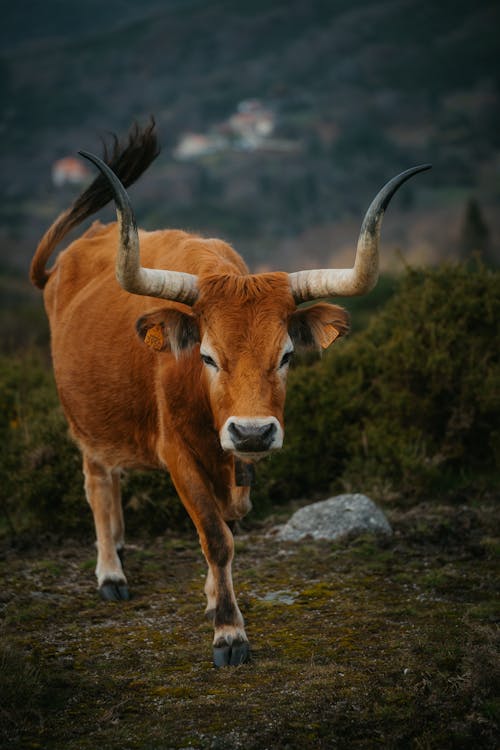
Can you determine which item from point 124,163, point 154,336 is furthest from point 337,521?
point 124,163

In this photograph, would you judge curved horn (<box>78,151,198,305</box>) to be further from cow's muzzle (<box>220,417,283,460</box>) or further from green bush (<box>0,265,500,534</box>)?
green bush (<box>0,265,500,534</box>)

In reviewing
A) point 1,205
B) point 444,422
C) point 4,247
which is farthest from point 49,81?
point 444,422

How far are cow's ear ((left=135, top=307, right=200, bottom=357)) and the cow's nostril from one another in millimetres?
857

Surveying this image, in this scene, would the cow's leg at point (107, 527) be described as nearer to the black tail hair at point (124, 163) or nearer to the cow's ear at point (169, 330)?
the cow's ear at point (169, 330)

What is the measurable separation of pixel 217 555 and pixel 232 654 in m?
0.59

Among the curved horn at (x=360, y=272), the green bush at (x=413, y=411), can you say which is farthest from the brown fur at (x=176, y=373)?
the green bush at (x=413, y=411)

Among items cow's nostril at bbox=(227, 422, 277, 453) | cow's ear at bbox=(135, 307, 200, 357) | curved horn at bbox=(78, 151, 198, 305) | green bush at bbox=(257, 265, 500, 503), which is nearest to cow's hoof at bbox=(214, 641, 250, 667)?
cow's nostril at bbox=(227, 422, 277, 453)

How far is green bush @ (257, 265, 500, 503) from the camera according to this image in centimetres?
900

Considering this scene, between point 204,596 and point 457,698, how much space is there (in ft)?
8.01

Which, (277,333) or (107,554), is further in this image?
(107,554)

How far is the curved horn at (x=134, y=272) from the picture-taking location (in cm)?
486

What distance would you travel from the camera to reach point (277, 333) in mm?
4949

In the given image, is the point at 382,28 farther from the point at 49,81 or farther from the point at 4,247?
the point at 4,247

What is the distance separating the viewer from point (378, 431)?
920 centimetres
